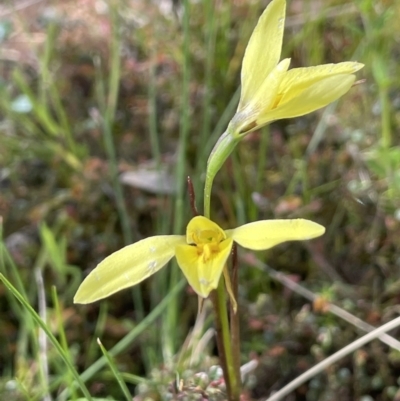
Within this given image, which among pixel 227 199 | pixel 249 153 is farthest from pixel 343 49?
pixel 227 199

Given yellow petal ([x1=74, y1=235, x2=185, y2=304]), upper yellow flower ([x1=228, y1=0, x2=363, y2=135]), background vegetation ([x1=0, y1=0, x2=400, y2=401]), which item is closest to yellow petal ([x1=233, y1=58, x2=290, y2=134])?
upper yellow flower ([x1=228, y1=0, x2=363, y2=135])

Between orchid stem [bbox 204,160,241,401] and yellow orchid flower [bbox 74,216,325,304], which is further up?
yellow orchid flower [bbox 74,216,325,304]

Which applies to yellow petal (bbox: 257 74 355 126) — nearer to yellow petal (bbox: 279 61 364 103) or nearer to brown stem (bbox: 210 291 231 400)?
yellow petal (bbox: 279 61 364 103)

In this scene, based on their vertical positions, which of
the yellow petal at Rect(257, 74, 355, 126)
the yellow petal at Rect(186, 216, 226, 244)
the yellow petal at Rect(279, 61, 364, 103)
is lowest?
the yellow petal at Rect(186, 216, 226, 244)

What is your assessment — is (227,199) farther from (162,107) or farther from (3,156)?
(3,156)

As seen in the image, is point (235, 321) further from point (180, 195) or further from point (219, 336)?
point (180, 195)

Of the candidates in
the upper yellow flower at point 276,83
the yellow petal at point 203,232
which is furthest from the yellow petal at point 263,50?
the yellow petal at point 203,232

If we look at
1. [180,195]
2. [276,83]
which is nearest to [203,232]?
[276,83]

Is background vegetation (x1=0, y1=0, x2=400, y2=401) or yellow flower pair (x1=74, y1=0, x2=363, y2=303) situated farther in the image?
background vegetation (x1=0, y1=0, x2=400, y2=401)
